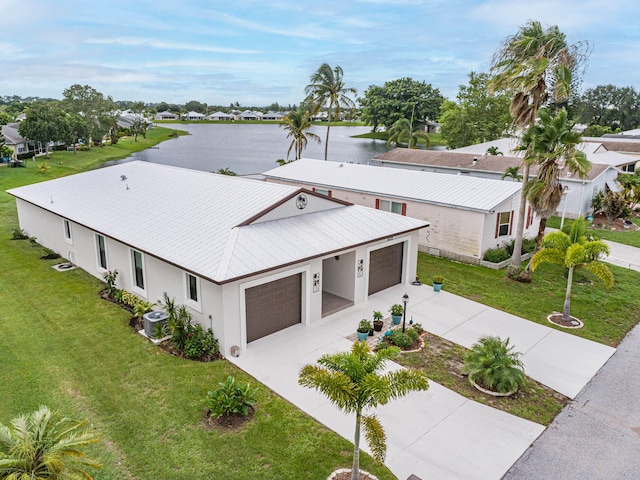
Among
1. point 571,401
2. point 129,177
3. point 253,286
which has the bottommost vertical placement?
point 571,401

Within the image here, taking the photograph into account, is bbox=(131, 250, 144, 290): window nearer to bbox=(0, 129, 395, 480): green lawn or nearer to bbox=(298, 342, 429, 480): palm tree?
bbox=(0, 129, 395, 480): green lawn

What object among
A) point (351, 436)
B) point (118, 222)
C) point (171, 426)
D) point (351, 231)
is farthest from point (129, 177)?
point (351, 436)

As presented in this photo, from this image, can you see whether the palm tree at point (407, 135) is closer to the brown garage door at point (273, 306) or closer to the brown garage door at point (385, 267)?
the brown garage door at point (385, 267)

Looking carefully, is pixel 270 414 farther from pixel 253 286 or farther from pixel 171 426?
pixel 253 286

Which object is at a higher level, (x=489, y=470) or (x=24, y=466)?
(x=24, y=466)

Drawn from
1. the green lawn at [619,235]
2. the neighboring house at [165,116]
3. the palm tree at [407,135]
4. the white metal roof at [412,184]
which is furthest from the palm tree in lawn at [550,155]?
the neighboring house at [165,116]

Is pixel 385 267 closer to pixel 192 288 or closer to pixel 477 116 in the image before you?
pixel 192 288
